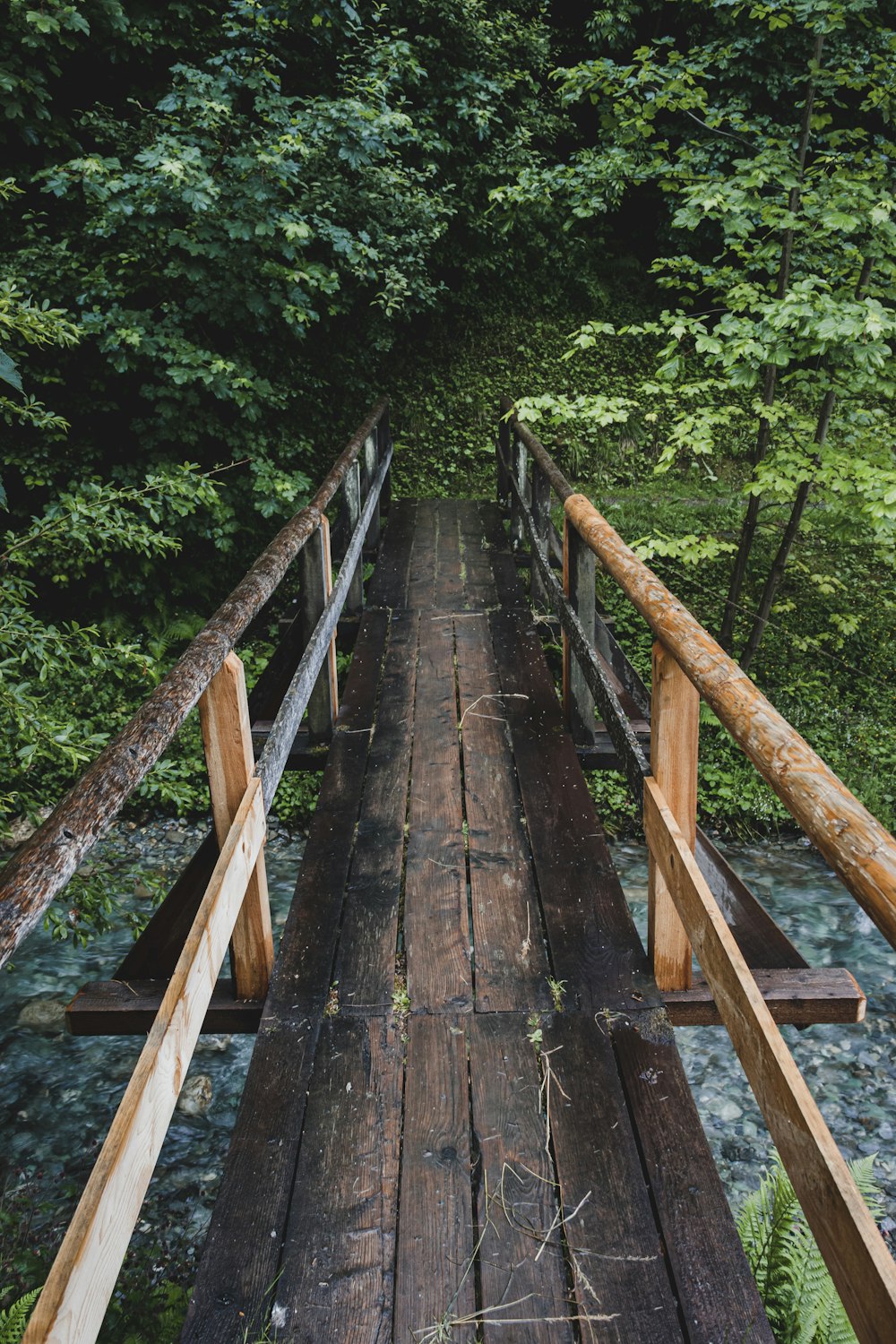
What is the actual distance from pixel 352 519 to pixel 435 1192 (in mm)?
4071

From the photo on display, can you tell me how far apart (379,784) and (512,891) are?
873mm

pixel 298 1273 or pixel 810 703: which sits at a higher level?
pixel 298 1273

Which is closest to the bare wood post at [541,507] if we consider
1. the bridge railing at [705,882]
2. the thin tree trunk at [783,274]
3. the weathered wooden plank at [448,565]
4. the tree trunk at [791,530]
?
the weathered wooden plank at [448,565]

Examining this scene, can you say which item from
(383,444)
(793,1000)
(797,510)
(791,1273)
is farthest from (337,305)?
(791,1273)

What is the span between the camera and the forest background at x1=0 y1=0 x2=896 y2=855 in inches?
190

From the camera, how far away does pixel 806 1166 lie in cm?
120

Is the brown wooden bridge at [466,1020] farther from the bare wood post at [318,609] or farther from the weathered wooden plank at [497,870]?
the bare wood post at [318,609]

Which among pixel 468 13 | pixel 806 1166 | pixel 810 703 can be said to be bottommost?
pixel 810 703

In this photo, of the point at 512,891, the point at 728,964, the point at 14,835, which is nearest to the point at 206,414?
the point at 14,835

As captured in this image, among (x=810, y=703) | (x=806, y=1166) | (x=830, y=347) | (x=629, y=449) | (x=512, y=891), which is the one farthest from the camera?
(x=629, y=449)

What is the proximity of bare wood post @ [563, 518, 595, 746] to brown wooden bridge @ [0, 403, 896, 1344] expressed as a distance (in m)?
0.23

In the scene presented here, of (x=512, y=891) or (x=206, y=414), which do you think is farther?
(x=206, y=414)

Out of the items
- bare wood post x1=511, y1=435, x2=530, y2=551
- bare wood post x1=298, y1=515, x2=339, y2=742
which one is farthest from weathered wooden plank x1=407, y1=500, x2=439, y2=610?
bare wood post x1=298, y1=515, x2=339, y2=742

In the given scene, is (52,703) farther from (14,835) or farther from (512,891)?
(512,891)
